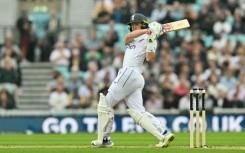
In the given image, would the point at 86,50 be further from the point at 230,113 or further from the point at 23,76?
the point at 230,113

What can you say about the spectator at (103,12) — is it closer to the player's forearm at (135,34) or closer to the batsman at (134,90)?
the batsman at (134,90)

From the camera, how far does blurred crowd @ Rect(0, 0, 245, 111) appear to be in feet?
87.1

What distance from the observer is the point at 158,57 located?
27969 mm

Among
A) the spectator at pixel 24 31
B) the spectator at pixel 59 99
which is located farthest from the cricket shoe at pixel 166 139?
the spectator at pixel 24 31

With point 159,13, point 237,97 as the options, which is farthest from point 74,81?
point 237,97

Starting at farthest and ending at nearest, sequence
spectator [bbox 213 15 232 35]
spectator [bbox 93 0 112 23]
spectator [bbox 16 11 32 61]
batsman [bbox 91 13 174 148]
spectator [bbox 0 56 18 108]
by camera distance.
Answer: spectator [bbox 16 11 32 61]
spectator [bbox 93 0 112 23]
spectator [bbox 213 15 232 35]
spectator [bbox 0 56 18 108]
batsman [bbox 91 13 174 148]

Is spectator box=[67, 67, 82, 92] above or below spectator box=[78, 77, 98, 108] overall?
above

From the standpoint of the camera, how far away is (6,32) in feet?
102

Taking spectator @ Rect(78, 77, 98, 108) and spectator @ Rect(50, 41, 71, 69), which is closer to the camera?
spectator @ Rect(78, 77, 98, 108)

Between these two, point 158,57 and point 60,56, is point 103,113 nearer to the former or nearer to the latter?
point 158,57

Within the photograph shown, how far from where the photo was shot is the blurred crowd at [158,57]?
2656cm

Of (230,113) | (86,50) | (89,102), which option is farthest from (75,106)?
(230,113)

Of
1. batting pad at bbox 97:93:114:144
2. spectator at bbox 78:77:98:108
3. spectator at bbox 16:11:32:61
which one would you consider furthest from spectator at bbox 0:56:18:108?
batting pad at bbox 97:93:114:144

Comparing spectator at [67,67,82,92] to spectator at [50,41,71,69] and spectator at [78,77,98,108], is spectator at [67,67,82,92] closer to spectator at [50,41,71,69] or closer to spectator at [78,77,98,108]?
spectator at [78,77,98,108]
